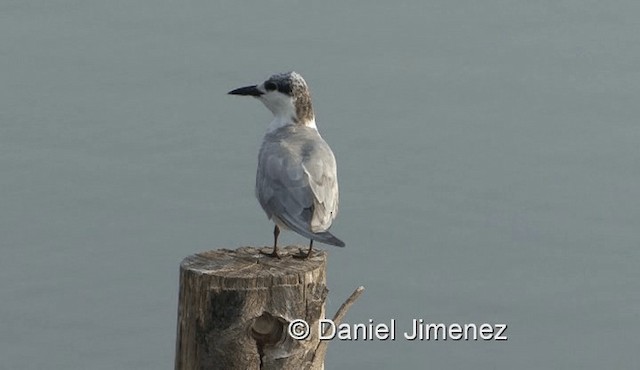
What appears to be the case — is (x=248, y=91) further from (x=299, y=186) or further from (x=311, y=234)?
(x=311, y=234)

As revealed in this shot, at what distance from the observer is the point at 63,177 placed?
1252cm

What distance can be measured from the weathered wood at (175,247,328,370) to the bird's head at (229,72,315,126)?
1579 millimetres

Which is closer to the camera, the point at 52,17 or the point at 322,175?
the point at 322,175

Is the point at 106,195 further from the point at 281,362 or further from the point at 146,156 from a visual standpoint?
the point at 281,362

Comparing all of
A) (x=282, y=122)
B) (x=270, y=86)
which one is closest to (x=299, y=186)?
(x=282, y=122)

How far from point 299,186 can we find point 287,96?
3.29 ft

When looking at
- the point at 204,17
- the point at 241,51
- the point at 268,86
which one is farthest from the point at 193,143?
Answer: the point at 268,86

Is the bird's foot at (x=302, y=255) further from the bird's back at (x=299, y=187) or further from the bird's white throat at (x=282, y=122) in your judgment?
the bird's white throat at (x=282, y=122)

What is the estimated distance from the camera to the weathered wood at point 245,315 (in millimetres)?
6625

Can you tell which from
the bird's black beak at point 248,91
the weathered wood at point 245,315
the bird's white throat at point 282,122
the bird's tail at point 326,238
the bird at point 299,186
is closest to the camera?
the weathered wood at point 245,315

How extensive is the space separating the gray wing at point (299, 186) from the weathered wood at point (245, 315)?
51cm

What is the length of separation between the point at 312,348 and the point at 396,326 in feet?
13.6

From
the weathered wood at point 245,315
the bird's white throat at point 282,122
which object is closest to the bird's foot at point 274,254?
the weathered wood at point 245,315

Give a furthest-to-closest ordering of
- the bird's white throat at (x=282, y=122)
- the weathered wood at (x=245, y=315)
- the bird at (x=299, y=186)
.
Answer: the bird's white throat at (x=282, y=122) < the bird at (x=299, y=186) < the weathered wood at (x=245, y=315)
